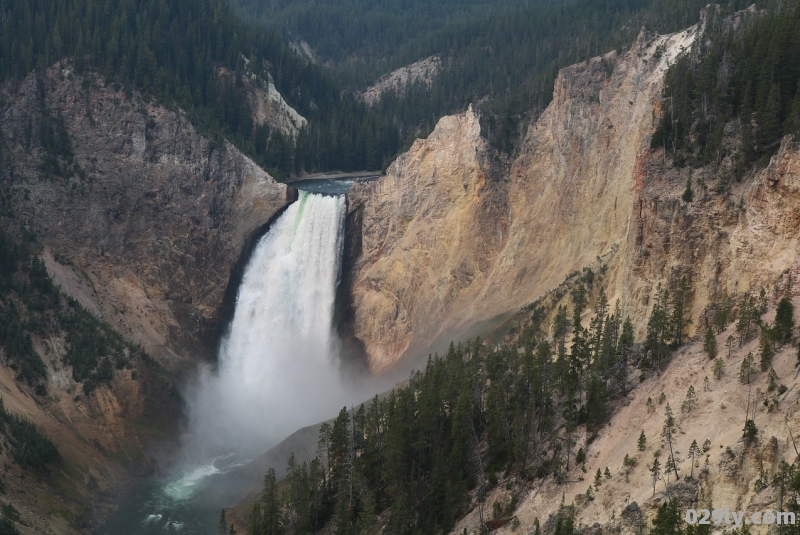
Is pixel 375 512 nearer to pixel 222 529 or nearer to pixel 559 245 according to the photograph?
pixel 222 529

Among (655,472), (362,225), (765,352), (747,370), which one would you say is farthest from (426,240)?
(655,472)

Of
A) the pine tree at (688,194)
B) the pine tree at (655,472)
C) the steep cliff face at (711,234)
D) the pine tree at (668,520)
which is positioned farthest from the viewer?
the pine tree at (688,194)

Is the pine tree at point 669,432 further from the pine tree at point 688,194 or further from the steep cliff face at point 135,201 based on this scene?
the steep cliff face at point 135,201

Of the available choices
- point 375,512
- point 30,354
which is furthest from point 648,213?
point 30,354

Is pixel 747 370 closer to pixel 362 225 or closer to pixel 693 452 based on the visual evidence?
pixel 693 452

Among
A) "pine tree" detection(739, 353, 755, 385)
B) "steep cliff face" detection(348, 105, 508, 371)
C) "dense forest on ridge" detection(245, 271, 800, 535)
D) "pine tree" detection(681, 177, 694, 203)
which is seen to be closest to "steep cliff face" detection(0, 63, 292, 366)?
Result: "steep cliff face" detection(348, 105, 508, 371)

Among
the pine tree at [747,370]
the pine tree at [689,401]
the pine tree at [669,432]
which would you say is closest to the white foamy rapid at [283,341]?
the pine tree at [669,432]
